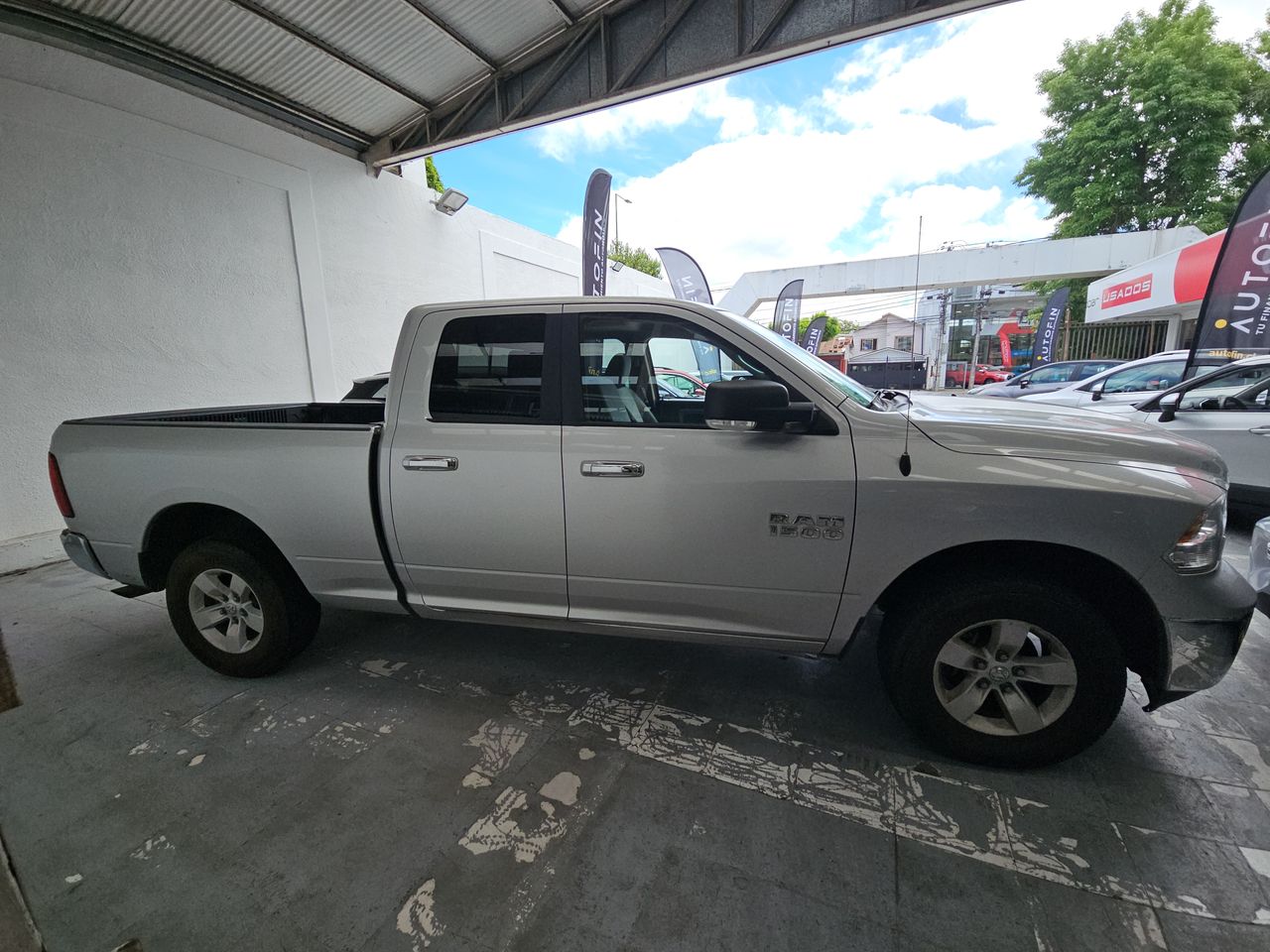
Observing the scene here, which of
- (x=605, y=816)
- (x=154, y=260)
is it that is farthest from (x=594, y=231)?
(x=605, y=816)

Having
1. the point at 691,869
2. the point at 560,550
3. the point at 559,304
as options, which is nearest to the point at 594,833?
the point at 691,869

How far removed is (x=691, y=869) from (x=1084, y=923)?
1.15 meters

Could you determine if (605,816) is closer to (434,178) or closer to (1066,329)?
(434,178)

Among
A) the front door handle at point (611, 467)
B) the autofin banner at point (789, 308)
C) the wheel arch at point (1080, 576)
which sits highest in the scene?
the autofin banner at point (789, 308)

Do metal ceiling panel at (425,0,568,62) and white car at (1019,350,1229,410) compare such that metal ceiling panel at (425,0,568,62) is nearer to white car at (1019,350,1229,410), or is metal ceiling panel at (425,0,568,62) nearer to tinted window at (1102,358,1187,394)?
white car at (1019,350,1229,410)

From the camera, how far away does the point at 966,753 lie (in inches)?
88.1

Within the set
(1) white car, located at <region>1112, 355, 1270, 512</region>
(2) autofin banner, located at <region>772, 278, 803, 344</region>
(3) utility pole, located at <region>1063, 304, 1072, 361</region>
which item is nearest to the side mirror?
(1) white car, located at <region>1112, 355, 1270, 512</region>

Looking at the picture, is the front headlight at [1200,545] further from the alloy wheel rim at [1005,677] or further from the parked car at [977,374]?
the parked car at [977,374]

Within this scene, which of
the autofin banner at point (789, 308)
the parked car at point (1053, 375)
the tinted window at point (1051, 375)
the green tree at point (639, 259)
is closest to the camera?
the parked car at point (1053, 375)

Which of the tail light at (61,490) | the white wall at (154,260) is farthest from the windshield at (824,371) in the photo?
the white wall at (154,260)

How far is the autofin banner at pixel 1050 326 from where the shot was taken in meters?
18.2

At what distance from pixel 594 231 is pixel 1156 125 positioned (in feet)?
77.2

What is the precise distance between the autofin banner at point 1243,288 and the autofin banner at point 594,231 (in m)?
9.15

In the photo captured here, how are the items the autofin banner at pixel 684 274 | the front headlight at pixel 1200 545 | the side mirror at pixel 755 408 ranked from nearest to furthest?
the front headlight at pixel 1200 545
the side mirror at pixel 755 408
the autofin banner at pixel 684 274
